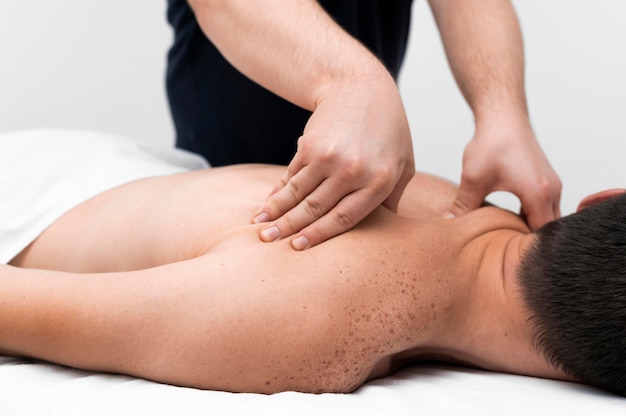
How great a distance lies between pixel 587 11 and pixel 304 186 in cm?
204

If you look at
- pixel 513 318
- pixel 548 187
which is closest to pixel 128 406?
pixel 513 318

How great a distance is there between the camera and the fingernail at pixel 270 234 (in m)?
1.21

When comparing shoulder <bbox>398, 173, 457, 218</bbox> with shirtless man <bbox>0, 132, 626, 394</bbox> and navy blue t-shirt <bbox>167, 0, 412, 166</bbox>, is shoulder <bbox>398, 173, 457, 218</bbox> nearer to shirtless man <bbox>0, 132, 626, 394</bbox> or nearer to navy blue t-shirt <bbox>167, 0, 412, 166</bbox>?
shirtless man <bbox>0, 132, 626, 394</bbox>

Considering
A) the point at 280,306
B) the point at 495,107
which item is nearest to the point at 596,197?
the point at 495,107

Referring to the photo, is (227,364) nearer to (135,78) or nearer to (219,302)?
(219,302)

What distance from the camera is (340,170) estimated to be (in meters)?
1.22

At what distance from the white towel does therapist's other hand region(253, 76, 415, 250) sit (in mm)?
513

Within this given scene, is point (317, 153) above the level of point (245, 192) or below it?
above

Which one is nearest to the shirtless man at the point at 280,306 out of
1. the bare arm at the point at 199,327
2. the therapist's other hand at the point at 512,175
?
the bare arm at the point at 199,327

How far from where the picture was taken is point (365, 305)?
46.1 inches

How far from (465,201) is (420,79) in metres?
1.79

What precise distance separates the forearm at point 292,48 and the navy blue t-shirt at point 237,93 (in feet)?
2.07

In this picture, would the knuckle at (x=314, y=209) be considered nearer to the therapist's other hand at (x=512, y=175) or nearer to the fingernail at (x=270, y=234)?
the fingernail at (x=270, y=234)

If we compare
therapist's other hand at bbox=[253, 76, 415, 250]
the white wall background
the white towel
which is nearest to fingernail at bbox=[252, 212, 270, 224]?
therapist's other hand at bbox=[253, 76, 415, 250]
